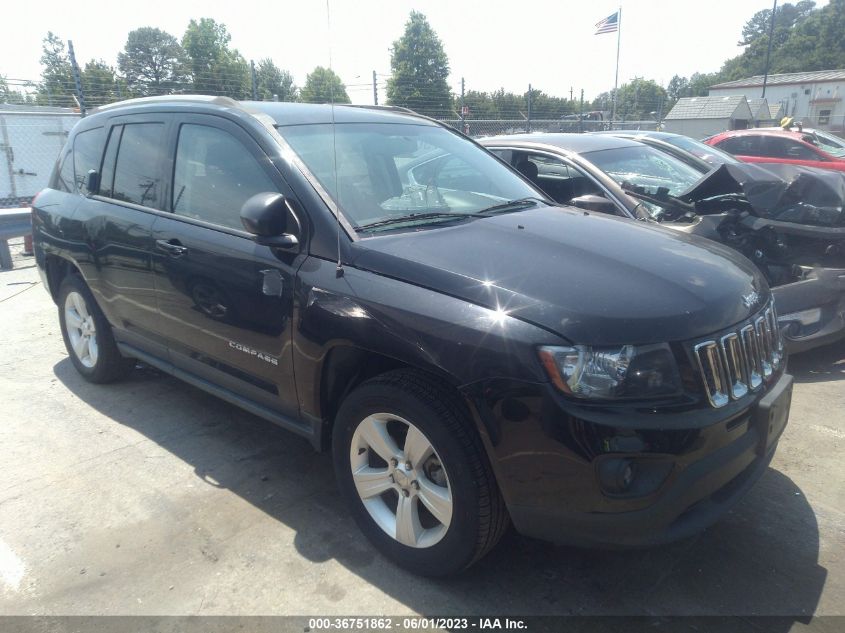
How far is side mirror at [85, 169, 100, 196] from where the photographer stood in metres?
4.24

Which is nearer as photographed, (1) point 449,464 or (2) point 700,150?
(1) point 449,464

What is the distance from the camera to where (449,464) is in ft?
7.64

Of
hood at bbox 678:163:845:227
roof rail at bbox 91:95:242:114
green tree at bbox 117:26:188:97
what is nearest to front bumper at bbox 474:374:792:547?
roof rail at bbox 91:95:242:114

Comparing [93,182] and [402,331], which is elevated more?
[93,182]

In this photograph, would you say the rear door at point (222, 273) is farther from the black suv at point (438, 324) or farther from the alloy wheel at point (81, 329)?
the alloy wheel at point (81, 329)

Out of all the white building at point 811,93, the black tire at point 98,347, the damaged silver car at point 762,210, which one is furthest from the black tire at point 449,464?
the white building at point 811,93

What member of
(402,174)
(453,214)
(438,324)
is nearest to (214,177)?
(402,174)

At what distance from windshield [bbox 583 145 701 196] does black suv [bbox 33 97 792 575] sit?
2.05 metres

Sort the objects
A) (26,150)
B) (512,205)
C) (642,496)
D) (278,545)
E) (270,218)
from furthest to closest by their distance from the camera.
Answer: (26,150)
(512,205)
(278,545)
(270,218)
(642,496)

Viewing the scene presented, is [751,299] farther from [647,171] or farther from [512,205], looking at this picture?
[647,171]

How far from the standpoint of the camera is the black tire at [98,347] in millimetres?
4441

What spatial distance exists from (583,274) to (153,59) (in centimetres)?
3215

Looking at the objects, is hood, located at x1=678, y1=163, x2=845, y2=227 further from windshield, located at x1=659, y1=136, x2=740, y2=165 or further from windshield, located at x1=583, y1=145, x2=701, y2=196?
windshield, located at x1=659, y1=136, x2=740, y2=165

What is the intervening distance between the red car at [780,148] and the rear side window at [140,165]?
11.8 metres
